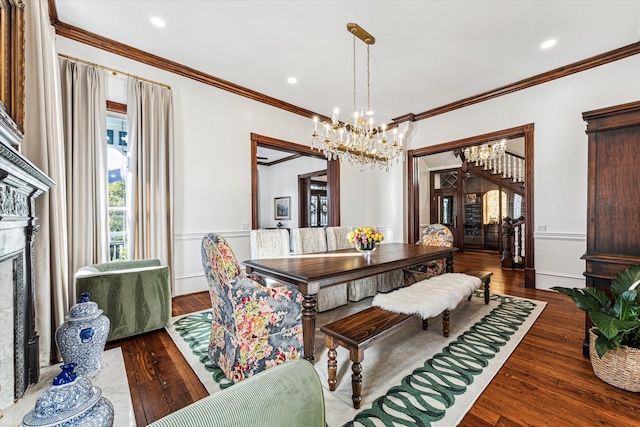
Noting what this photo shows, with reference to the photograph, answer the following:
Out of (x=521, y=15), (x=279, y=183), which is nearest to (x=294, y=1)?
(x=521, y=15)

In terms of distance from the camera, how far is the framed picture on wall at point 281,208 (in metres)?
8.02

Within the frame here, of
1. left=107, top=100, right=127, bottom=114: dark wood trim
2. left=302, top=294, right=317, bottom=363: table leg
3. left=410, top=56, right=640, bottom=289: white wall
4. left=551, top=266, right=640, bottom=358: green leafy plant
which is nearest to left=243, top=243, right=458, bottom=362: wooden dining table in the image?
left=302, top=294, right=317, bottom=363: table leg

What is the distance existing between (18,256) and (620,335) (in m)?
3.78

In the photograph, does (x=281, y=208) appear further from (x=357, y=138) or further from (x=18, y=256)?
(x=18, y=256)

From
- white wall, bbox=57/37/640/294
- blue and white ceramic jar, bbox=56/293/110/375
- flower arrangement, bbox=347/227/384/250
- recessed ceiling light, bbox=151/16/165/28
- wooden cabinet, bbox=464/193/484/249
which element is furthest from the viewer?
wooden cabinet, bbox=464/193/484/249

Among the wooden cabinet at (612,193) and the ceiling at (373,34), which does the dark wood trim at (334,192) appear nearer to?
the ceiling at (373,34)

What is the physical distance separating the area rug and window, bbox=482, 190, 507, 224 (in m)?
5.48

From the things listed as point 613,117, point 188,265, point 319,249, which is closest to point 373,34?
point 613,117

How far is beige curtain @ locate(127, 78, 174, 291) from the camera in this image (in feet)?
10.8

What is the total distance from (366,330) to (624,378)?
1.63 m

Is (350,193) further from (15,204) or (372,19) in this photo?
(15,204)

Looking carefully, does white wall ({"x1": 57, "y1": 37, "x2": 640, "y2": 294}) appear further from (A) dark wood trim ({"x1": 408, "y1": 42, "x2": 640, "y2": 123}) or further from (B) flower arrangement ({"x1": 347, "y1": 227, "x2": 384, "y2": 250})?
(B) flower arrangement ({"x1": 347, "y1": 227, "x2": 384, "y2": 250})

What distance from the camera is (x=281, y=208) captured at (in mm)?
8234

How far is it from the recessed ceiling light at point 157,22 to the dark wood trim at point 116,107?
1.06 m
